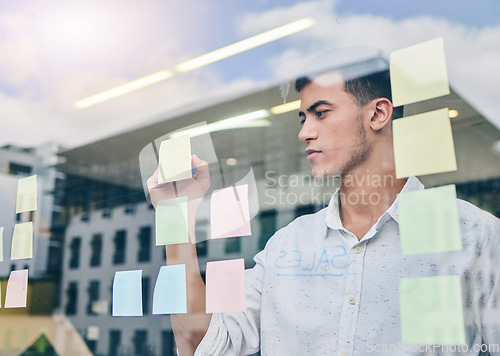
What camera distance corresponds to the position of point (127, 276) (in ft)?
3.49

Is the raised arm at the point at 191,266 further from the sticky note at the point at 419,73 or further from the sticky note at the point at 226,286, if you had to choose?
the sticky note at the point at 419,73

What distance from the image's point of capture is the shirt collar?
75 centimetres

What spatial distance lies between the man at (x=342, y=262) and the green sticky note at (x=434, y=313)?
2 cm

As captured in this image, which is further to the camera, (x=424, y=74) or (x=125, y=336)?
(x=125, y=336)

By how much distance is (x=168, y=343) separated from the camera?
1049mm

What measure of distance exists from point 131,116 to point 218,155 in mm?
477

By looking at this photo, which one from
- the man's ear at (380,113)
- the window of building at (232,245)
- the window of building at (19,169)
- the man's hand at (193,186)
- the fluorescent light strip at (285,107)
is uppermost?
the fluorescent light strip at (285,107)

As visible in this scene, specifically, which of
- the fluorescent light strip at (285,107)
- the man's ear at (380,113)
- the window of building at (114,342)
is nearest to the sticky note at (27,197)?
the window of building at (114,342)

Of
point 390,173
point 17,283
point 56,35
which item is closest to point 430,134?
point 390,173

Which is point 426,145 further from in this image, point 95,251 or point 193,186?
point 95,251

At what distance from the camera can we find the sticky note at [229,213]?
956 millimetres

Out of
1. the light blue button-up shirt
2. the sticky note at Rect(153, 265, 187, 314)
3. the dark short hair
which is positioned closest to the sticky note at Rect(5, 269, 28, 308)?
the sticky note at Rect(153, 265, 187, 314)

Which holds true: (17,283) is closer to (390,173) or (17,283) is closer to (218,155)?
(218,155)

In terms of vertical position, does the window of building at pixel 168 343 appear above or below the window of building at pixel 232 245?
below
